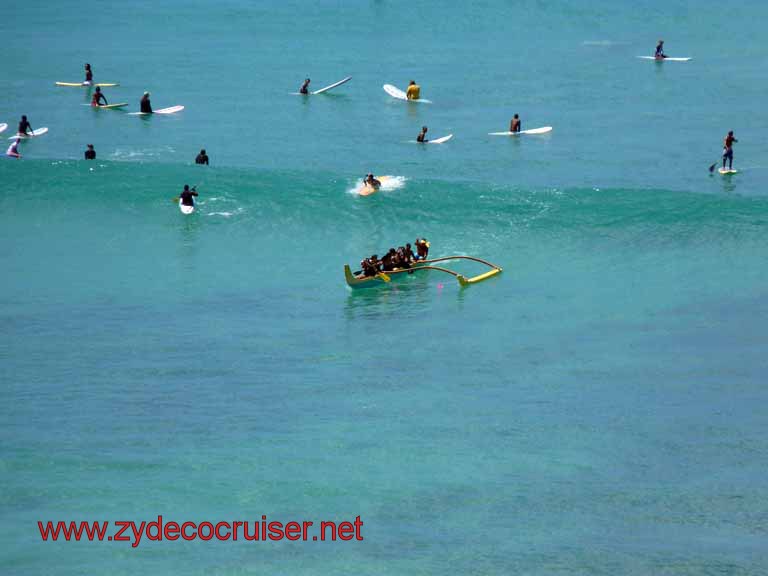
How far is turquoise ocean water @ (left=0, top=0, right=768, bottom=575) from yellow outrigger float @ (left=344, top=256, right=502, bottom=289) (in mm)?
518

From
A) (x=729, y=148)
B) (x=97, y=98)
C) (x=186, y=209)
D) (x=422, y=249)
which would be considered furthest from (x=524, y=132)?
(x=97, y=98)

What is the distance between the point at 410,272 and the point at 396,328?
184 inches

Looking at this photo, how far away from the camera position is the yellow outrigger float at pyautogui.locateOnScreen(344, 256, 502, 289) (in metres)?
40.1

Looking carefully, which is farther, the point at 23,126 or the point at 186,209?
the point at 23,126

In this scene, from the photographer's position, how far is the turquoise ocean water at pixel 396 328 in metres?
26.5

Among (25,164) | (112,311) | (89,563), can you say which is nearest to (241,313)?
(112,311)

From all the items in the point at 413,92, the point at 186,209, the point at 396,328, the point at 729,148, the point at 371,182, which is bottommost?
the point at 396,328

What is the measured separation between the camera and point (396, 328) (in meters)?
37.3

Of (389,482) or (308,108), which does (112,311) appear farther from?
(308,108)

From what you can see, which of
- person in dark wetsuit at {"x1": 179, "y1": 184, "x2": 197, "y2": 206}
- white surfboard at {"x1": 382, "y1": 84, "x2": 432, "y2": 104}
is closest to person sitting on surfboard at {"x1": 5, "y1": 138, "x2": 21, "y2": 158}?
person in dark wetsuit at {"x1": 179, "y1": 184, "x2": 197, "y2": 206}

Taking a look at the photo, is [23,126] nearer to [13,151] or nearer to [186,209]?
[13,151]

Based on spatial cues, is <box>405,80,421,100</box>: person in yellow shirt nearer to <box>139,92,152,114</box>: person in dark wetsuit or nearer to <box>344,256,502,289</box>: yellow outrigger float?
<box>139,92,152,114</box>: person in dark wetsuit

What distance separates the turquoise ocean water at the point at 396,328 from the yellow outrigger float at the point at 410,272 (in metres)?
0.52

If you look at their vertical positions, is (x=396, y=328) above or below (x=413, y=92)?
below
